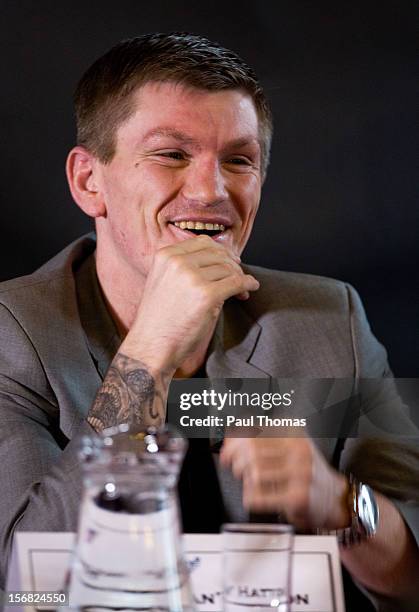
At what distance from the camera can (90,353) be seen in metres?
1.20

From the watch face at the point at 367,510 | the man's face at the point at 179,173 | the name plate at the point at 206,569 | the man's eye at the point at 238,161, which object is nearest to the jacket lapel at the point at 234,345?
the man's face at the point at 179,173

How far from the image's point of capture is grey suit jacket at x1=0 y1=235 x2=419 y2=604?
3.45ft

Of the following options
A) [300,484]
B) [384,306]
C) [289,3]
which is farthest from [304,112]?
[300,484]

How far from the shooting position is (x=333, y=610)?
709 mm

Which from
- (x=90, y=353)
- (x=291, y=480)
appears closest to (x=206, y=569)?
(x=291, y=480)

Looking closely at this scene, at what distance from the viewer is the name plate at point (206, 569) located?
691 mm

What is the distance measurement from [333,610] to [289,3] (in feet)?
2.82

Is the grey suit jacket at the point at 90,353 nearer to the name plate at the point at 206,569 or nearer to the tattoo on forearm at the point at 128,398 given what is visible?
the tattoo on forearm at the point at 128,398

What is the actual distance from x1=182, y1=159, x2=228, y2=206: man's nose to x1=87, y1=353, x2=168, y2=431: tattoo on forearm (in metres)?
0.30

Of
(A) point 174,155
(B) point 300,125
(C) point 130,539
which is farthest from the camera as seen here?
(B) point 300,125

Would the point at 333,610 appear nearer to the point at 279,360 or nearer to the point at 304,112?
the point at 279,360

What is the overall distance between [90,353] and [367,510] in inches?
18.2

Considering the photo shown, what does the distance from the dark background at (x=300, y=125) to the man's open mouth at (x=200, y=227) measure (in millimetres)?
93

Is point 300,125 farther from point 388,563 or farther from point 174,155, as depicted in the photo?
point 388,563
